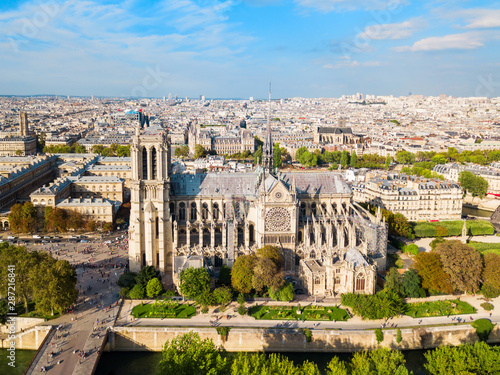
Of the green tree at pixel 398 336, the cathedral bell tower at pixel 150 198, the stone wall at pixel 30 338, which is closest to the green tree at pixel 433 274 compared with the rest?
the green tree at pixel 398 336

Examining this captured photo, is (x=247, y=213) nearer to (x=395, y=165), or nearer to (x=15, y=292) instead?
(x=15, y=292)

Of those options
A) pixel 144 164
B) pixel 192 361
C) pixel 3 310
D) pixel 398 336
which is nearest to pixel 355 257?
pixel 398 336

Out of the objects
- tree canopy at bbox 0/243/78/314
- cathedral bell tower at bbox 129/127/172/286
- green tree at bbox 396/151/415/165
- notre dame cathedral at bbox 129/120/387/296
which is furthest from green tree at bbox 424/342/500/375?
green tree at bbox 396/151/415/165

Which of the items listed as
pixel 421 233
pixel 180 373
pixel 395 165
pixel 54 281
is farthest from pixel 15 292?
pixel 395 165

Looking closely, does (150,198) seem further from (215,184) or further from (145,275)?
(145,275)

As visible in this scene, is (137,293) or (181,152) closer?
(137,293)

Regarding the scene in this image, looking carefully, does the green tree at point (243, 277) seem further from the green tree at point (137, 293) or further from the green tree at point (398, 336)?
the green tree at point (398, 336)
